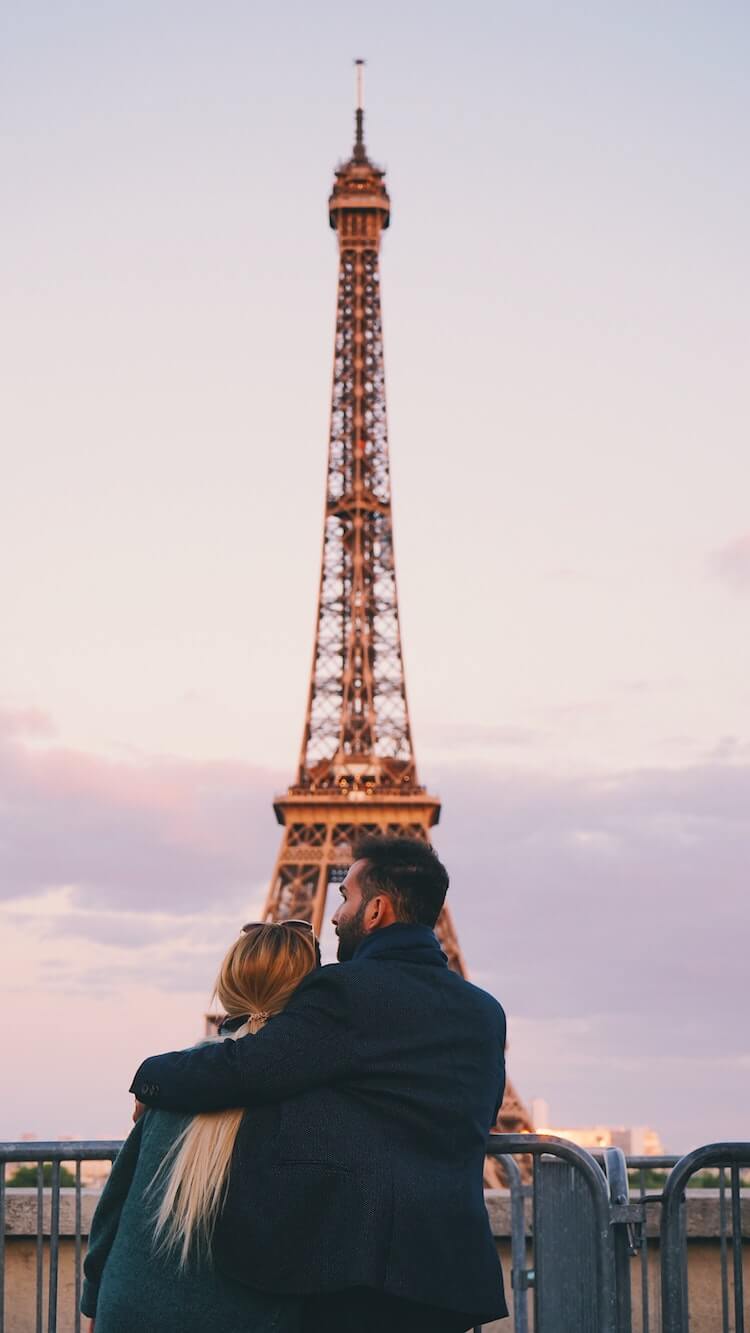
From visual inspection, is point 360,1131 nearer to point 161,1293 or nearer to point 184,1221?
point 184,1221

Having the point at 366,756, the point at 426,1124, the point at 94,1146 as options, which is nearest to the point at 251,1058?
the point at 426,1124

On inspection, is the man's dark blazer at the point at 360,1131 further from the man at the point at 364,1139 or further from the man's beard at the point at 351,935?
the man's beard at the point at 351,935

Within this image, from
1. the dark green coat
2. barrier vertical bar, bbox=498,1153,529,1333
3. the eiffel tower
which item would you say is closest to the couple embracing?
the dark green coat

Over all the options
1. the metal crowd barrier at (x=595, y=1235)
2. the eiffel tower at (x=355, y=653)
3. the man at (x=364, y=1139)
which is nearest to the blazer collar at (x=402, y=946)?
the man at (x=364, y=1139)

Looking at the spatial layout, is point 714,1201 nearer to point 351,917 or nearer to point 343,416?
point 351,917

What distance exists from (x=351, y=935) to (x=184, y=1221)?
2.96 feet

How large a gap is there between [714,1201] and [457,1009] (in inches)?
170

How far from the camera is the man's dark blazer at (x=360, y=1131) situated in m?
4.00

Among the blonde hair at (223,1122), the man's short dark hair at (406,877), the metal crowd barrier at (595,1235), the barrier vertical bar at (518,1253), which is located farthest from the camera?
the barrier vertical bar at (518,1253)

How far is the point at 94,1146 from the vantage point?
598 centimetres

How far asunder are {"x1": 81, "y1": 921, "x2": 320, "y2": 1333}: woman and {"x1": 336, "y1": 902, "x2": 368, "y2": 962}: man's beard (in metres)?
0.26

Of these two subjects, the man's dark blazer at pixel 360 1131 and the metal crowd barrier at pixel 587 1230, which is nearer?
the man's dark blazer at pixel 360 1131

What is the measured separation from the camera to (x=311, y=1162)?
4.06m

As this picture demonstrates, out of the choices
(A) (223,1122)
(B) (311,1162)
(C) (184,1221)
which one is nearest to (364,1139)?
(B) (311,1162)
